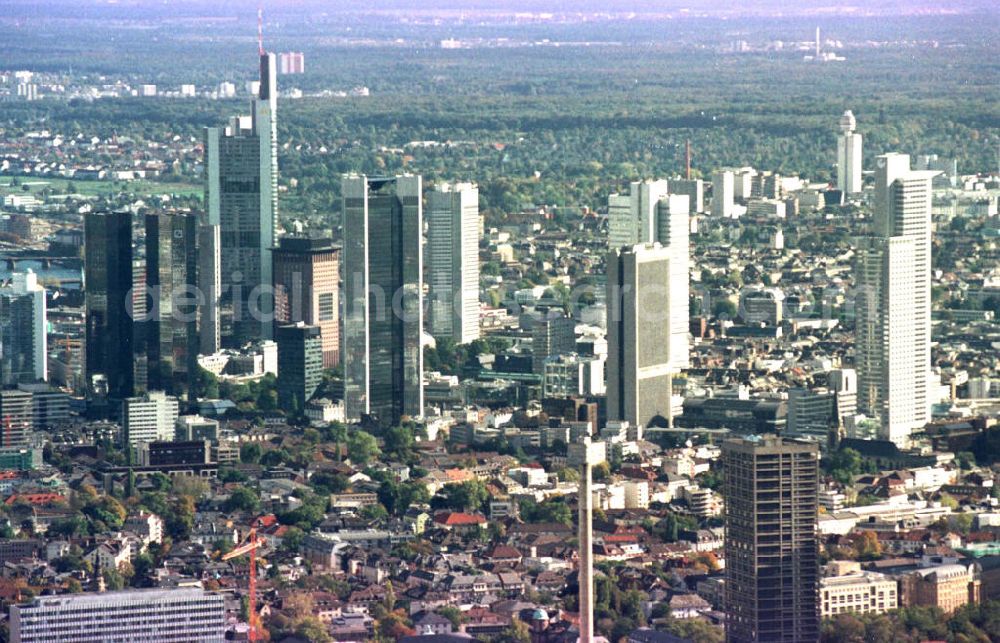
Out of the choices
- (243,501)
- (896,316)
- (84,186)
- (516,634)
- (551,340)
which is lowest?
(516,634)

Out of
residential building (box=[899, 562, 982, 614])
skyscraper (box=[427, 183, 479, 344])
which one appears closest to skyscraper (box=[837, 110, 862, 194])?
skyscraper (box=[427, 183, 479, 344])

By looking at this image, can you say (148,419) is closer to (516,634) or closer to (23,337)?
(23,337)

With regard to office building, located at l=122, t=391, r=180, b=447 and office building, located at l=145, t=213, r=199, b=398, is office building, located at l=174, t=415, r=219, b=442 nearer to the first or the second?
office building, located at l=122, t=391, r=180, b=447

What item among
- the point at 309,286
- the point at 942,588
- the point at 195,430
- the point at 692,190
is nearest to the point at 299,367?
the point at 195,430

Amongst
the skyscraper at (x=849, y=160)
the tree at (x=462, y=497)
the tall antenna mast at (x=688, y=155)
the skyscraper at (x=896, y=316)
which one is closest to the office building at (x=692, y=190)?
the skyscraper at (x=849, y=160)

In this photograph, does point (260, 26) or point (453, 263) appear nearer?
point (453, 263)

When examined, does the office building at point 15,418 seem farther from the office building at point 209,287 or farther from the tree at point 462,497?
the tree at point 462,497

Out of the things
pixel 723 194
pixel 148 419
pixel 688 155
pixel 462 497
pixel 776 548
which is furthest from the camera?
pixel 688 155

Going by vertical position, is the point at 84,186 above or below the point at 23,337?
above

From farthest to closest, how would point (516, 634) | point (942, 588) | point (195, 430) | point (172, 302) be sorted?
point (172, 302)
point (195, 430)
point (942, 588)
point (516, 634)
